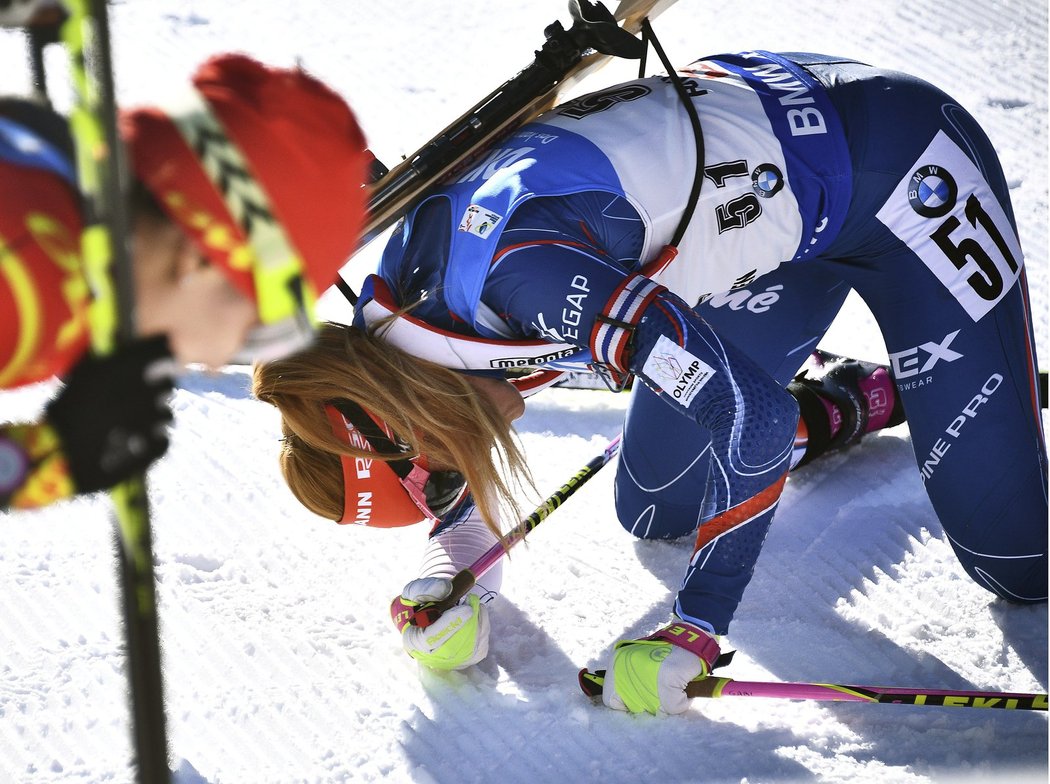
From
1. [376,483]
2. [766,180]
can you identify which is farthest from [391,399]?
[766,180]

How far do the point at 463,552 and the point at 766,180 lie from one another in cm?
83

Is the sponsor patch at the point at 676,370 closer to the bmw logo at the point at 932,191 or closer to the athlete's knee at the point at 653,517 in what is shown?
the bmw logo at the point at 932,191

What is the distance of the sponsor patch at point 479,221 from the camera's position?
1491 mm

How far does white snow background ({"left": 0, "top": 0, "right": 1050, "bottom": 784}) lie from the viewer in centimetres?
165

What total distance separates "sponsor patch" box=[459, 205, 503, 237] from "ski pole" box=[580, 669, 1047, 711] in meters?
0.72

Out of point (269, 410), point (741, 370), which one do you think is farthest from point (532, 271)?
point (269, 410)

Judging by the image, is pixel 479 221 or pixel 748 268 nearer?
pixel 479 221

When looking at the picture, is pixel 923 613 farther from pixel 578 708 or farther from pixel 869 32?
pixel 869 32

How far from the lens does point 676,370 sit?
4.81 feet

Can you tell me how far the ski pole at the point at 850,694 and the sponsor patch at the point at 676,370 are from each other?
46 cm

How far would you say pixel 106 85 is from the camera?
0.70 metres

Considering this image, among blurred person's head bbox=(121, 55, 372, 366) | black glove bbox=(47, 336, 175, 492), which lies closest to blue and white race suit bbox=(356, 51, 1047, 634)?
blurred person's head bbox=(121, 55, 372, 366)

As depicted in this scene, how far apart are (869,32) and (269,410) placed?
2639 mm

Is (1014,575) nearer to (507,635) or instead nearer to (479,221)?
(507,635)
